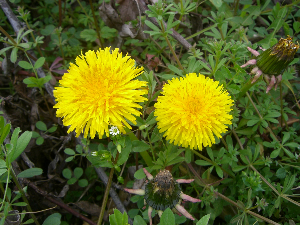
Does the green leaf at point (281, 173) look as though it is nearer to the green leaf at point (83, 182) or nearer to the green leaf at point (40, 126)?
the green leaf at point (83, 182)

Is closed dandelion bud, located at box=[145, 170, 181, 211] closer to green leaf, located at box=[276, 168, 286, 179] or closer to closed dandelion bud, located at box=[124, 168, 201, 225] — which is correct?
closed dandelion bud, located at box=[124, 168, 201, 225]

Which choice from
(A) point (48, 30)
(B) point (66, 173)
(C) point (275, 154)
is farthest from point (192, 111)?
(A) point (48, 30)

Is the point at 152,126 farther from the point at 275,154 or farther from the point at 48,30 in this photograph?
the point at 48,30

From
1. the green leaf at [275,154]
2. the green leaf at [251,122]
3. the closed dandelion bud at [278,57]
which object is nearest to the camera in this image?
the closed dandelion bud at [278,57]

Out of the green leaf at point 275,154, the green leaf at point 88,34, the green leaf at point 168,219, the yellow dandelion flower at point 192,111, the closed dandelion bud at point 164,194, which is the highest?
the green leaf at point 88,34

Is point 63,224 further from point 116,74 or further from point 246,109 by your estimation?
point 246,109

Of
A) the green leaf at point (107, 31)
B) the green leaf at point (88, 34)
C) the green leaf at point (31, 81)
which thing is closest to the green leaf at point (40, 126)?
the green leaf at point (31, 81)
